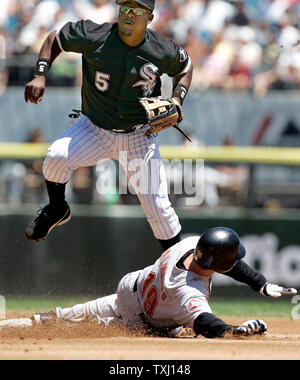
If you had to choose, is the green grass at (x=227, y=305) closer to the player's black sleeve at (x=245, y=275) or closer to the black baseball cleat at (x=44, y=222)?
the black baseball cleat at (x=44, y=222)

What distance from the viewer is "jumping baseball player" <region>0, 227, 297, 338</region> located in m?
5.36

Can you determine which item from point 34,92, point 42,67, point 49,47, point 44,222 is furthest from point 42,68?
point 44,222

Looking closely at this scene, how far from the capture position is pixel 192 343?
5223mm

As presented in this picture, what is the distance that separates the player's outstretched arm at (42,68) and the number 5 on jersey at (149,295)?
4.98 feet

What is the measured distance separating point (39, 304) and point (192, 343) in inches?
151

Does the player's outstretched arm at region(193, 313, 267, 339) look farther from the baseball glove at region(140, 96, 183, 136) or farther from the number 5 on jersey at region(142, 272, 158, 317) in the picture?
the baseball glove at region(140, 96, 183, 136)

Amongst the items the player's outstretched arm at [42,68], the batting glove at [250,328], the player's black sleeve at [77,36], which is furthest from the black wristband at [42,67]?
the batting glove at [250,328]

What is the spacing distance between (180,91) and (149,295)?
5.23 feet

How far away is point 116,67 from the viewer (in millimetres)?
6078

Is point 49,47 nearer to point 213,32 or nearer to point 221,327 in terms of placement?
point 221,327

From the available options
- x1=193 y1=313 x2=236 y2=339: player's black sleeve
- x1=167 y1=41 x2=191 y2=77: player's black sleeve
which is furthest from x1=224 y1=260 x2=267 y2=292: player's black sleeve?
x1=167 y1=41 x2=191 y2=77: player's black sleeve

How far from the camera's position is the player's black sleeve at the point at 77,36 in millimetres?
6039

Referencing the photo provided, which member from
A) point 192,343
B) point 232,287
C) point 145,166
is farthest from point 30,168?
point 192,343
